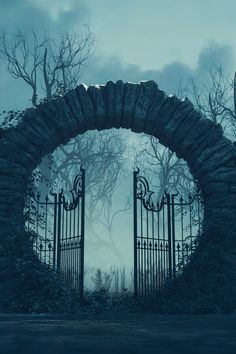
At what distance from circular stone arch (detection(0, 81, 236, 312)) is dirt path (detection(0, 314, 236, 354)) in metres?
3.68

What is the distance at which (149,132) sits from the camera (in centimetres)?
1066

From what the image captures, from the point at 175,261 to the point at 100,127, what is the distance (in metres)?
2.98

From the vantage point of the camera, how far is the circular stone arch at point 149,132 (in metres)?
9.73

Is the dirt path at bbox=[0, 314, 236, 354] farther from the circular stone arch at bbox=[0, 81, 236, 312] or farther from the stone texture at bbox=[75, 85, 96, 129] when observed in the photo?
the stone texture at bbox=[75, 85, 96, 129]

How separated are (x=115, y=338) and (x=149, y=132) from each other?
6.35m

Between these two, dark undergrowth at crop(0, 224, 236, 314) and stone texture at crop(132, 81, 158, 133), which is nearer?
dark undergrowth at crop(0, 224, 236, 314)

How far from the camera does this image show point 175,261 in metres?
10.4

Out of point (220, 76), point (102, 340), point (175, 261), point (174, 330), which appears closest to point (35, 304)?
point (175, 261)

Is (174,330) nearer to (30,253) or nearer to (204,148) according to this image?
(30,253)

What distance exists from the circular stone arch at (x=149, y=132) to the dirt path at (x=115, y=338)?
3.68 metres

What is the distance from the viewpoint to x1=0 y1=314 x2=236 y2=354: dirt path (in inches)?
162

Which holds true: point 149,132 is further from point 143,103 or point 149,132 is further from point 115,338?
point 115,338

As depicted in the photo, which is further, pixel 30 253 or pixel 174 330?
pixel 30 253

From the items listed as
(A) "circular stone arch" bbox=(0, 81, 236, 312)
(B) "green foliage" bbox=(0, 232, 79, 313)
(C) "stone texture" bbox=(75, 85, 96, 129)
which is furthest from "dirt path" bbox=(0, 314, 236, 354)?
(C) "stone texture" bbox=(75, 85, 96, 129)
